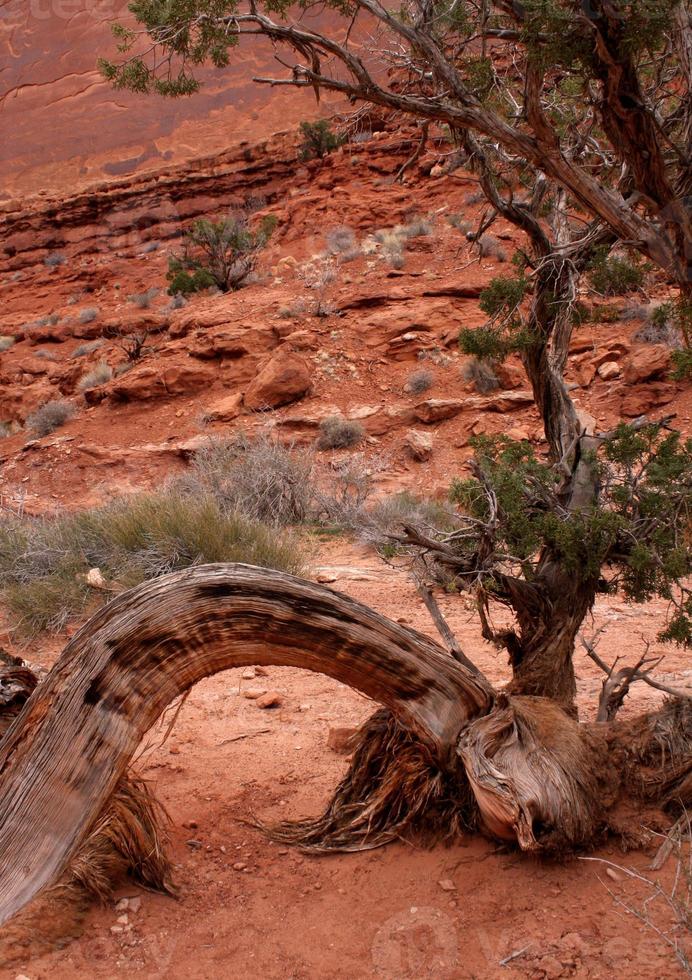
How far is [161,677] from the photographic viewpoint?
8.95 ft

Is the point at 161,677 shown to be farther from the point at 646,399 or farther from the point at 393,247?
the point at 393,247

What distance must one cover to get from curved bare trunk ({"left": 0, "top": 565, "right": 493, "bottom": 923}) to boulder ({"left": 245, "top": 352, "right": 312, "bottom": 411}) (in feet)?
36.1

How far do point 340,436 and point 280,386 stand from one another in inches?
69.0

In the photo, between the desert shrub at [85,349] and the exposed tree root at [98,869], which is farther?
the desert shrub at [85,349]

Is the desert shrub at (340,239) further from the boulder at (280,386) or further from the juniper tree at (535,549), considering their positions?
the juniper tree at (535,549)

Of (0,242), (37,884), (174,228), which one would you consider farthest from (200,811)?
(0,242)

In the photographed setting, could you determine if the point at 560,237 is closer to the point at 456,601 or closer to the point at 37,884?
A: the point at 456,601

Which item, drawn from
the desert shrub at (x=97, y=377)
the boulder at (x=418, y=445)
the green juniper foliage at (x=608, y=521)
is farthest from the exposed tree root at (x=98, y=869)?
the desert shrub at (x=97, y=377)

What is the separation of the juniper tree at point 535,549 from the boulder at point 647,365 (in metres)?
8.38

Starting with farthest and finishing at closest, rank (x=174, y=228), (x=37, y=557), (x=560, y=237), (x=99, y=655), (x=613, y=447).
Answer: (x=174, y=228), (x=37, y=557), (x=560, y=237), (x=613, y=447), (x=99, y=655)

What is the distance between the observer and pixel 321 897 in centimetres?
268

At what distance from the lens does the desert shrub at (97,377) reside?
1600 cm

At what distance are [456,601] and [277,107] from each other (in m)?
25.8

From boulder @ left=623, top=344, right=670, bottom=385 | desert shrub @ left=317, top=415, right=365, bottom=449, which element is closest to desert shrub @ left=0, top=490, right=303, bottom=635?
desert shrub @ left=317, top=415, right=365, bottom=449
